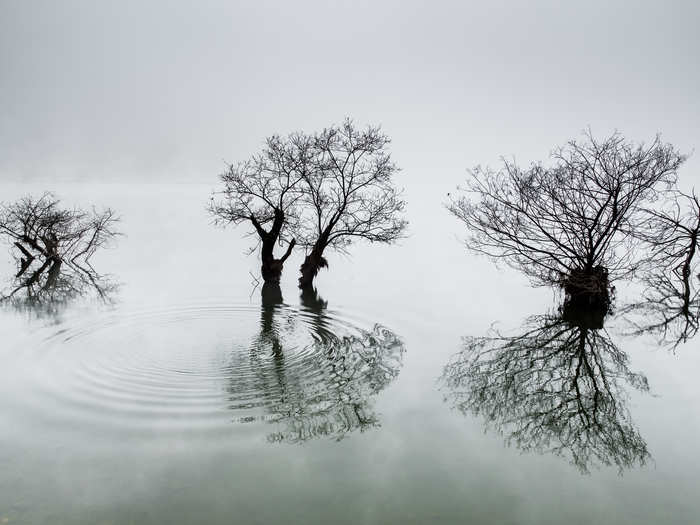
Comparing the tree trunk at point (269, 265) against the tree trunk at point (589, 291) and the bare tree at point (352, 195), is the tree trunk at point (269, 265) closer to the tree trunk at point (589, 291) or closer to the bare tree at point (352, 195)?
the bare tree at point (352, 195)

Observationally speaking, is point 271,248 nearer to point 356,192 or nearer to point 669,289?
point 356,192

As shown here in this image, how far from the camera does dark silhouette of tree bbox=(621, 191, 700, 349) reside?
49.8 ft

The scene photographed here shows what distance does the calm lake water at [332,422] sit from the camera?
5.74m

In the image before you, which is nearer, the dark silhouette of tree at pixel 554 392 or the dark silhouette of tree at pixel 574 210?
the dark silhouette of tree at pixel 554 392

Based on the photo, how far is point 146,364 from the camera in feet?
34.0

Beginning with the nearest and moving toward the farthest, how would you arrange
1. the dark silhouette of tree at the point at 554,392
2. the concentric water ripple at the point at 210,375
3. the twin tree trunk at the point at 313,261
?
the dark silhouette of tree at the point at 554,392, the concentric water ripple at the point at 210,375, the twin tree trunk at the point at 313,261

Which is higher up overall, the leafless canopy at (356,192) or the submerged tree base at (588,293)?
the leafless canopy at (356,192)

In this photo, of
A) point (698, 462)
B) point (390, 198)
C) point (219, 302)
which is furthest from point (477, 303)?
point (698, 462)

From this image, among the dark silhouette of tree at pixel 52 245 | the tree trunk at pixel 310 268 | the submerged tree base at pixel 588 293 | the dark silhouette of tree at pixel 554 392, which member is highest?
the dark silhouette of tree at pixel 52 245

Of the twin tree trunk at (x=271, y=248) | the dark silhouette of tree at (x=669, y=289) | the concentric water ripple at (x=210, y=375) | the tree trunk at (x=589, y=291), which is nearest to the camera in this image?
the concentric water ripple at (x=210, y=375)

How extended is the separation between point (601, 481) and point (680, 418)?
10.7 feet

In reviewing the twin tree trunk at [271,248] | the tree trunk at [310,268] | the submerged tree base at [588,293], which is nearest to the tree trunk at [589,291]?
the submerged tree base at [588,293]

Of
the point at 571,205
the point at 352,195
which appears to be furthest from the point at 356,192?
the point at 571,205

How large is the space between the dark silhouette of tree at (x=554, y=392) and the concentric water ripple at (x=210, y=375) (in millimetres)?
1910
